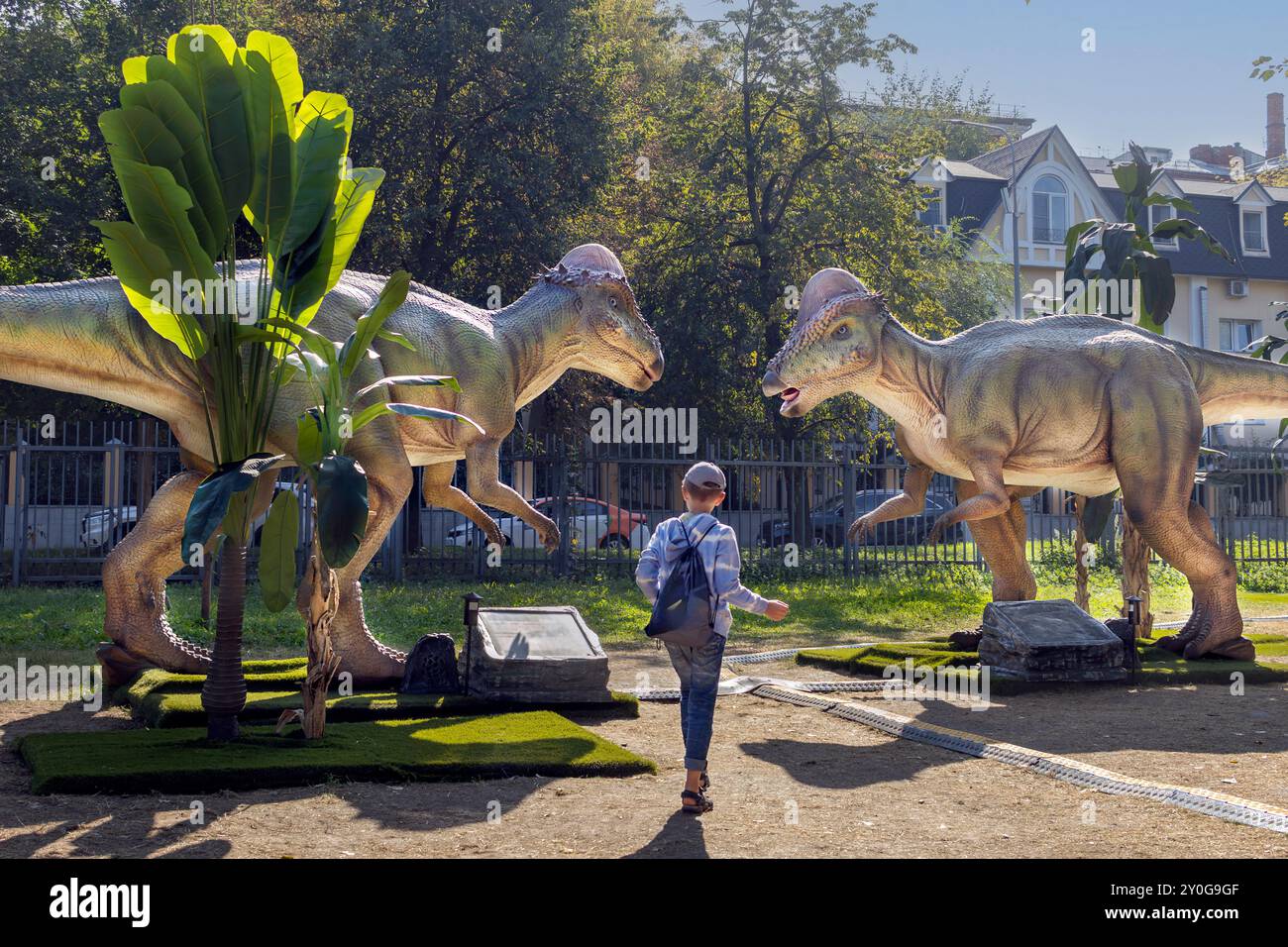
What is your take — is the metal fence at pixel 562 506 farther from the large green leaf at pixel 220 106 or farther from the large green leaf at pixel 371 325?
the large green leaf at pixel 220 106

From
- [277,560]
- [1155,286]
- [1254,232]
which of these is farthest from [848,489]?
[1254,232]

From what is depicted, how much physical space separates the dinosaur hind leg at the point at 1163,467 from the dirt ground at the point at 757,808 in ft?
6.68

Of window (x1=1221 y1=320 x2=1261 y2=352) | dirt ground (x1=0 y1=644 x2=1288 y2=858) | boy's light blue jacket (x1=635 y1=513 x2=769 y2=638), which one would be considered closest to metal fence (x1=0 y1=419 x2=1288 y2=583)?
dirt ground (x1=0 y1=644 x2=1288 y2=858)

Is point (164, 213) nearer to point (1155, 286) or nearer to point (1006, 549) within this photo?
point (1006, 549)

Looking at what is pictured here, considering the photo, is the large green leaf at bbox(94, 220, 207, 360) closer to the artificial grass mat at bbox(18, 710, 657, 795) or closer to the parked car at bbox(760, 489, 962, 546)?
the artificial grass mat at bbox(18, 710, 657, 795)

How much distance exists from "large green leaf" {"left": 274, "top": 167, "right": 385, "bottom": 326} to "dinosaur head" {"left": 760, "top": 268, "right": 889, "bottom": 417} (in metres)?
3.46

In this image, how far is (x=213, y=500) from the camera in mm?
5305

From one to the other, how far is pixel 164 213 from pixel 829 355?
15.6 feet

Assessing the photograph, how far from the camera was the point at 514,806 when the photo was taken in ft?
17.1

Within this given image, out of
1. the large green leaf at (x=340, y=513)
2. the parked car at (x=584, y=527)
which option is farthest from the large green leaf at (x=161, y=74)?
the parked car at (x=584, y=527)

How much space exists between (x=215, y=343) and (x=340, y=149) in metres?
1.07

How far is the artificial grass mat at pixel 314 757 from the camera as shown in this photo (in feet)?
17.4
